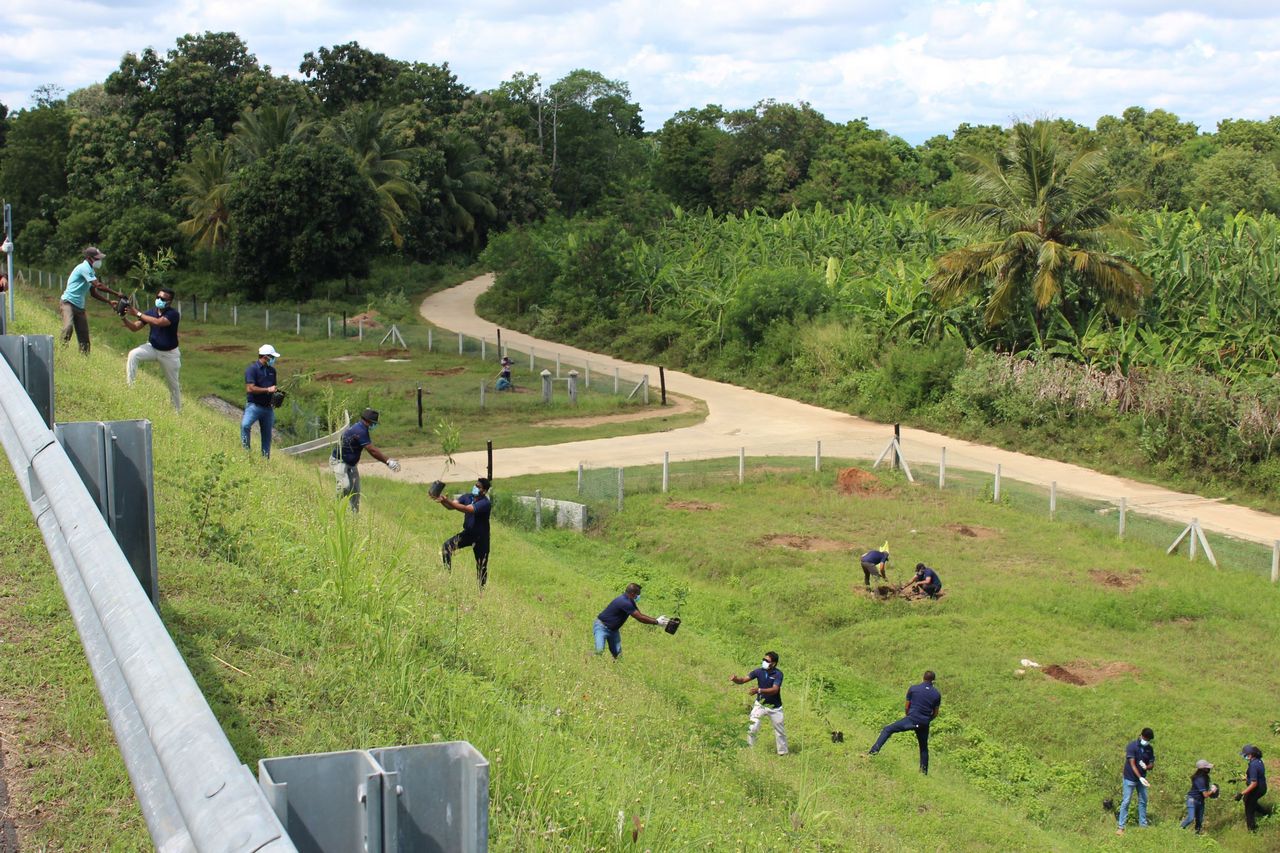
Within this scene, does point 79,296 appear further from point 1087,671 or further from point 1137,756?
point 1087,671

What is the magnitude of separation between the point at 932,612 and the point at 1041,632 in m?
1.53

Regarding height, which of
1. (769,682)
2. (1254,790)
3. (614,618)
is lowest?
(1254,790)

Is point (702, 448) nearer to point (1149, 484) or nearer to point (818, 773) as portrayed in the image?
point (1149, 484)

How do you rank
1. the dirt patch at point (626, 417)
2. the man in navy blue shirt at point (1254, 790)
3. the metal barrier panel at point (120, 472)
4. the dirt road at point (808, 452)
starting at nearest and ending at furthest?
the metal barrier panel at point (120, 472) → the man in navy blue shirt at point (1254, 790) → the dirt road at point (808, 452) → the dirt patch at point (626, 417)

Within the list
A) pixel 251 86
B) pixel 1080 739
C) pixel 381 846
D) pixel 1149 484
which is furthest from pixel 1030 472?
pixel 251 86

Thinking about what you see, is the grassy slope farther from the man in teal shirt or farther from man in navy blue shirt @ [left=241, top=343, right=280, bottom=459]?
the man in teal shirt

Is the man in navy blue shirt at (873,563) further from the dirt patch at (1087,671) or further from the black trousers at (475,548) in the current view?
the black trousers at (475,548)

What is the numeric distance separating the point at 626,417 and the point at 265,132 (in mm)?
29308

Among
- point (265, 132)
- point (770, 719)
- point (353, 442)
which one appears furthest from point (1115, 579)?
point (265, 132)

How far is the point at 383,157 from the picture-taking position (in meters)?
57.5

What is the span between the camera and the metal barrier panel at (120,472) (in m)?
5.07

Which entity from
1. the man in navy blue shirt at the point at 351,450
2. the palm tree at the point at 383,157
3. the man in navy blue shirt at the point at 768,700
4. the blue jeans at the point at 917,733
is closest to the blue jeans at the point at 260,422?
the man in navy blue shirt at the point at 351,450

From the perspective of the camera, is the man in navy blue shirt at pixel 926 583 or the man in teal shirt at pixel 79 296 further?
the man in navy blue shirt at pixel 926 583

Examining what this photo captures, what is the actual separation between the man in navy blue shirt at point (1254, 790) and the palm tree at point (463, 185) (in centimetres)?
5433
